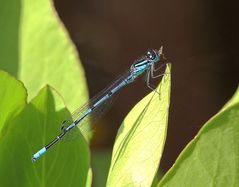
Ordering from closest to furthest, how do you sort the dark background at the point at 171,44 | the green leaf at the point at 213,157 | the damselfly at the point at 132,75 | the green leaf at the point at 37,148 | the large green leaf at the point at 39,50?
the green leaf at the point at 213,157 < the green leaf at the point at 37,148 < the large green leaf at the point at 39,50 < the damselfly at the point at 132,75 < the dark background at the point at 171,44

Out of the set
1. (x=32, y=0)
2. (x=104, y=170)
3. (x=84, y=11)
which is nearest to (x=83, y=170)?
(x=32, y=0)

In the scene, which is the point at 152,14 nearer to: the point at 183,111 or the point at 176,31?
the point at 176,31

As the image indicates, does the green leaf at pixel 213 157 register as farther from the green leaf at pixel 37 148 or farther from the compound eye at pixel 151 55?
the compound eye at pixel 151 55

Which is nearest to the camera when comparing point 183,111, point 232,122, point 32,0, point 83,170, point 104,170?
point 232,122

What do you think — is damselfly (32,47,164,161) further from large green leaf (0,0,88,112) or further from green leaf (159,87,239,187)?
green leaf (159,87,239,187)

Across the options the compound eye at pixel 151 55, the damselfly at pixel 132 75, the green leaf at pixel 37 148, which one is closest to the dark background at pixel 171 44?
the damselfly at pixel 132 75

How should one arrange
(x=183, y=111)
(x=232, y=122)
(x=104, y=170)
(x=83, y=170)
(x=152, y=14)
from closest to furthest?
(x=232, y=122) → (x=83, y=170) → (x=104, y=170) → (x=183, y=111) → (x=152, y=14)
